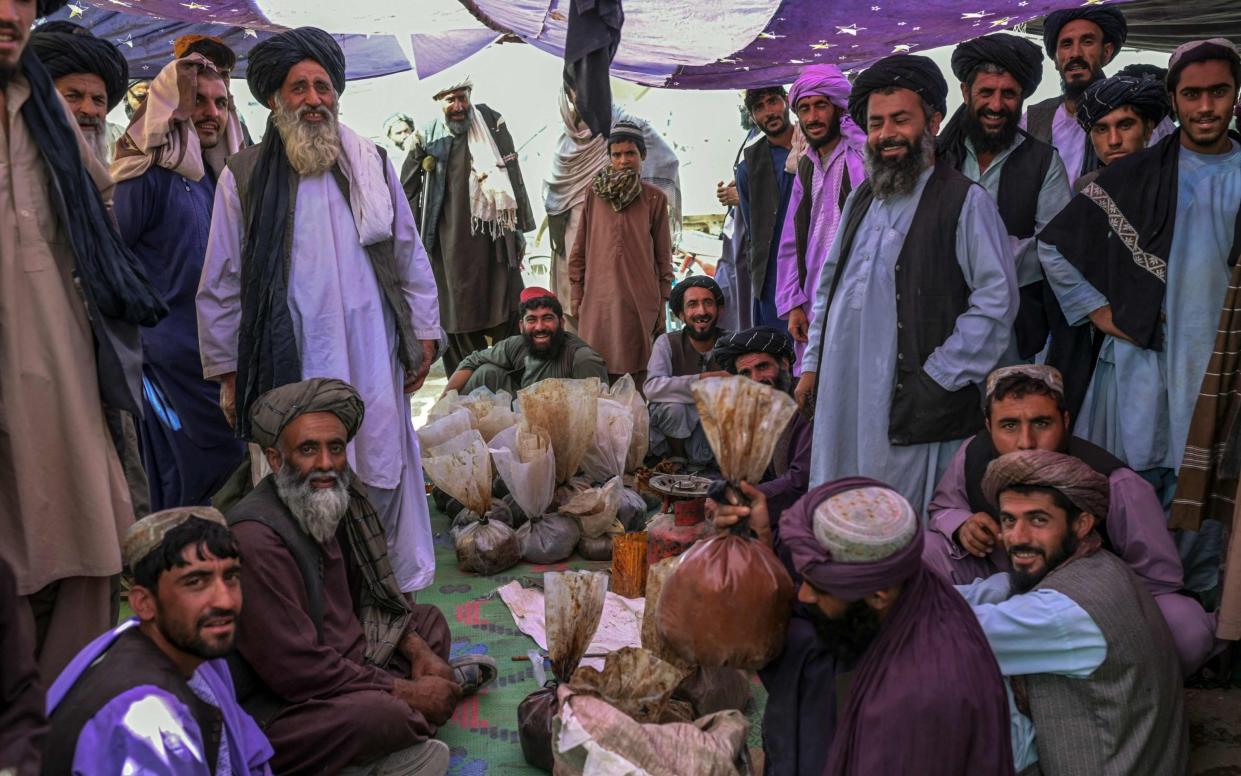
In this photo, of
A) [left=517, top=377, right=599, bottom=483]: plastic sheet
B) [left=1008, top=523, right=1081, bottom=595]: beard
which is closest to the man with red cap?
[left=517, top=377, right=599, bottom=483]: plastic sheet

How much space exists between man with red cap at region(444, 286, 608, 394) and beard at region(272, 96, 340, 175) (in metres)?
2.53

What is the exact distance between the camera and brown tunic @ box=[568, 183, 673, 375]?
23.6 feet

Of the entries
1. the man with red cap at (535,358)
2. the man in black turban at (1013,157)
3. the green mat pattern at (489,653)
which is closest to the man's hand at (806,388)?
the man in black turban at (1013,157)

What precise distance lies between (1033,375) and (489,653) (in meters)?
2.20

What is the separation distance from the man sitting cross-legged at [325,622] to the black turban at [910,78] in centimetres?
209

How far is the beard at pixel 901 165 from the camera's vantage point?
12.5 ft

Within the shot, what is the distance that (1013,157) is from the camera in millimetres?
4125

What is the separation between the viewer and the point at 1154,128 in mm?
4160

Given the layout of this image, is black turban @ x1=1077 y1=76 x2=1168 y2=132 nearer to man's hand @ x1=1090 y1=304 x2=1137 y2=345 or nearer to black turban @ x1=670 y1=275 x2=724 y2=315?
man's hand @ x1=1090 y1=304 x2=1137 y2=345

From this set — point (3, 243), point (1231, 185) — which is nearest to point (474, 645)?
point (3, 243)

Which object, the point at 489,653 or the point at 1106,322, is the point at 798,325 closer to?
the point at 1106,322

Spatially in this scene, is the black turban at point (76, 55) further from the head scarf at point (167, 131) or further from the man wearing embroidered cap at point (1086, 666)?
the man wearing embroidered cap at point (1086, 666)

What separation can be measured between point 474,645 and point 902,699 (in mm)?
2398

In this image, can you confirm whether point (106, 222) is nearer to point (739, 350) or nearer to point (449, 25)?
point (739, 350)
